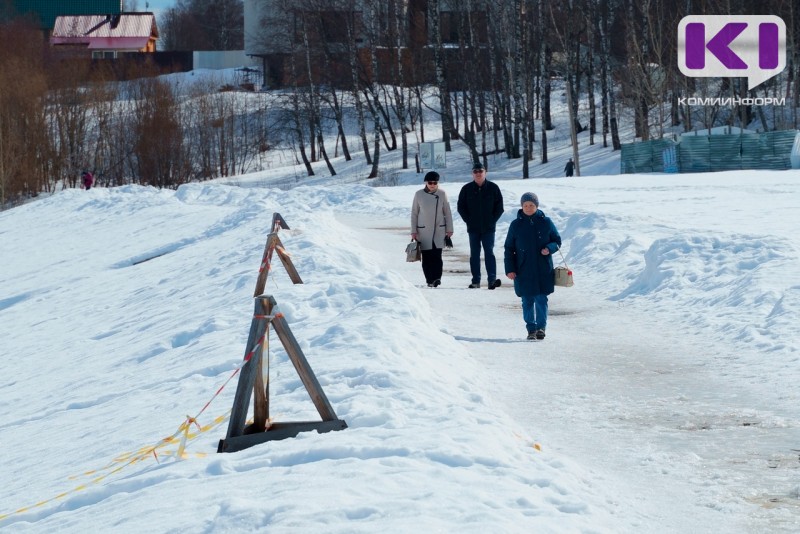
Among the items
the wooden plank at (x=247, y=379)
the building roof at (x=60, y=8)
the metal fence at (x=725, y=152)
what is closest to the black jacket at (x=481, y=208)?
the wooden plank at (x=247, y=379)

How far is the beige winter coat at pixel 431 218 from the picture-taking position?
13.4 meters

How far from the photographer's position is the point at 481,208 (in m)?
13.5

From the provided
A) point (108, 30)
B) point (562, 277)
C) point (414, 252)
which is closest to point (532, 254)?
point (562, 277)

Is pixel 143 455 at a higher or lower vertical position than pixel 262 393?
lower

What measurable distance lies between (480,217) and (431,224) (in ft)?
2.02

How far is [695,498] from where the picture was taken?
5430 mm

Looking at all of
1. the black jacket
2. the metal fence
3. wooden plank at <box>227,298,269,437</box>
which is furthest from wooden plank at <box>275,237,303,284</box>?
the metal fence

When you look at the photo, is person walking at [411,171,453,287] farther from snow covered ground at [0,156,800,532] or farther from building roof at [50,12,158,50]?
building roof at [50,12,158,50]

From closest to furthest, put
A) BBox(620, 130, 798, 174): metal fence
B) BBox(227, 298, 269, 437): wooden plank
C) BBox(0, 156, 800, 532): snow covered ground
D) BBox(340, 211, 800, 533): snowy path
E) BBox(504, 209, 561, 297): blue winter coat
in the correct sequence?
BBox(0, 156, 800, 532): snow covered ground → BBox(340, 211, 800, 533): snowy path → BBox(227, 298, 269, 437): wooden plank → BBox(504, 209, 561, 297): blue winter coat → BBox(620, 130, 798, 174): metal fence

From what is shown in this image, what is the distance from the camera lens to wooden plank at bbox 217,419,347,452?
19.6ft

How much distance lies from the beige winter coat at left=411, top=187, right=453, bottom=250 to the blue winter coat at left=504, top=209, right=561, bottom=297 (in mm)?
3005

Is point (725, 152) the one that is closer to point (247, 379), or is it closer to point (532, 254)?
point (532, 254)

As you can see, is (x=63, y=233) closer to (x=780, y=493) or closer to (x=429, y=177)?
(x=429, y=177)

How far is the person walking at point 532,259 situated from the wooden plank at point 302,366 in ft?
14.1
